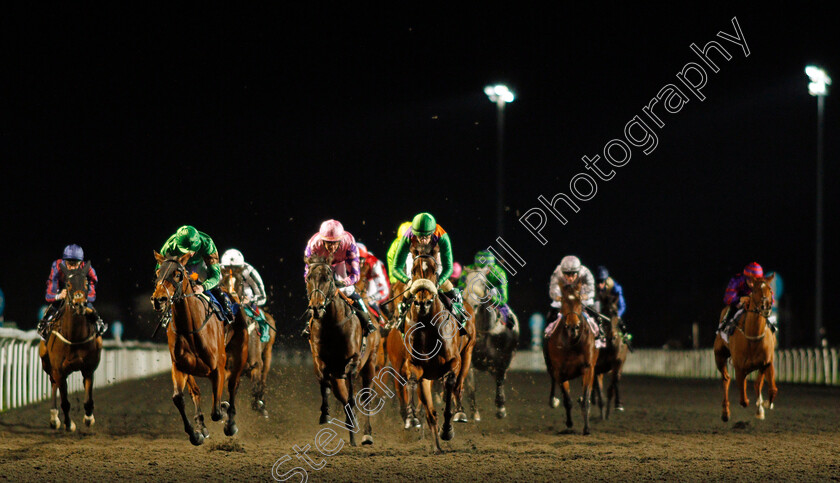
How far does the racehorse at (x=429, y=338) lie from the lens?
30.8 ft

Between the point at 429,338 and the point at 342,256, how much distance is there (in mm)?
1604

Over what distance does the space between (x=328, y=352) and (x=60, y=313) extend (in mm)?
4249

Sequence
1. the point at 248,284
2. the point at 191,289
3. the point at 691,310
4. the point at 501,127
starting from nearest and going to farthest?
the point at 191,289 < the point at 248,284 < the point at 501,127 < the point at 691,310

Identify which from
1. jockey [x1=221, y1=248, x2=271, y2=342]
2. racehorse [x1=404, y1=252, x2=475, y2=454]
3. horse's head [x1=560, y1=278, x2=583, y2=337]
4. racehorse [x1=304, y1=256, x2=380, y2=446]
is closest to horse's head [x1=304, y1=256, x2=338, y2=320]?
racehorse [x1=304, y1=256, x2=380, y2=446]

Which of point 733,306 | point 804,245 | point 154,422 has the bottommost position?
point 154,422

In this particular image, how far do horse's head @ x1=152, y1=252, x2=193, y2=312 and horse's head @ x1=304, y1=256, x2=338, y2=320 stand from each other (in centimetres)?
124

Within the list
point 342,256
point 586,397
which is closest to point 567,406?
point 586,397

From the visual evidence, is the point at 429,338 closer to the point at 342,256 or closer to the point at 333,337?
the point at 333,337

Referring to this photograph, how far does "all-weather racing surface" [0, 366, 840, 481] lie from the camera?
846cm

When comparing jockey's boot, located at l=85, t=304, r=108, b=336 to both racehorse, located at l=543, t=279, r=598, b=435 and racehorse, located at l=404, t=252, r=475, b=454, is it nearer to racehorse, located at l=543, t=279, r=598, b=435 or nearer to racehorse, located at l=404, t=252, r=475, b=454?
racehorse, located at l=404, t=252, r=475, b=454

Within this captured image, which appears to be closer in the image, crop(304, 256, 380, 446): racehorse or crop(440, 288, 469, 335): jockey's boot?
crop(304, 256, 380, 446): racehorse

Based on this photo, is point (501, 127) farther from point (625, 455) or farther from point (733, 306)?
point (625, 455)

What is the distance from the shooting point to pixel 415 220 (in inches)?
386

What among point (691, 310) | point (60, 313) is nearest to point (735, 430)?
point (60, 313)
